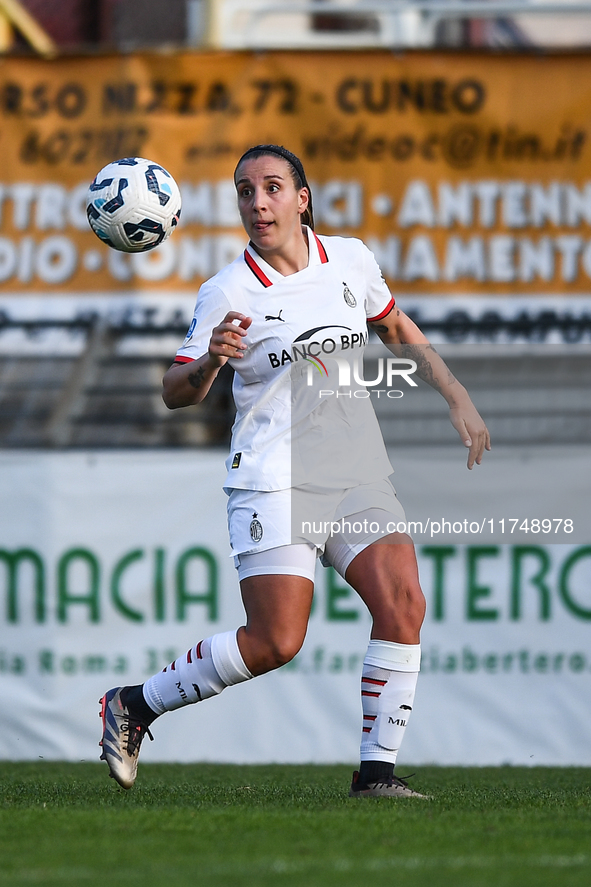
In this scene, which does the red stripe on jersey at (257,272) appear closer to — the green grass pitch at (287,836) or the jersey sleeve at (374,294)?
the jersey sleeve at (374,294)

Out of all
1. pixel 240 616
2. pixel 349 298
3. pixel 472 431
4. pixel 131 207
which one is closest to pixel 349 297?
pixel 349 298

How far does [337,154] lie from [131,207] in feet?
11.8

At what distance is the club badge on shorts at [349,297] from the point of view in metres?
4.63

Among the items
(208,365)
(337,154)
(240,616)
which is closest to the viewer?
(208,365)

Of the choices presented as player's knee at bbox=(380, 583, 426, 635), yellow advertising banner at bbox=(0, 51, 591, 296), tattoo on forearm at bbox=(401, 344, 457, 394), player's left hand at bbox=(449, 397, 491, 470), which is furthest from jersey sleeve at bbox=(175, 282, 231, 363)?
yellow advertising banner at bbox=(0, 51, 591, 296)

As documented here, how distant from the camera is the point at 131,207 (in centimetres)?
499

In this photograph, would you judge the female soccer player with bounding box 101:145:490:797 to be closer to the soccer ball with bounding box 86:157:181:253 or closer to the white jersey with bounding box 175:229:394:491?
the white jersey with bounding box 175:229:394:491

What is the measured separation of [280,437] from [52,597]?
3.11 metres

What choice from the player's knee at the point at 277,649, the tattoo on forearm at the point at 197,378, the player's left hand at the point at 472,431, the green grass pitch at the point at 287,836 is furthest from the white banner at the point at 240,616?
the tattoo on forearm at the point at 197,378

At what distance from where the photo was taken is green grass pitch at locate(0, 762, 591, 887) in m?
3.14

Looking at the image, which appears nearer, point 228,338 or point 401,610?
point 228,338

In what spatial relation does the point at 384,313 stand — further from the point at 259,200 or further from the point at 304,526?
the point at 304,526

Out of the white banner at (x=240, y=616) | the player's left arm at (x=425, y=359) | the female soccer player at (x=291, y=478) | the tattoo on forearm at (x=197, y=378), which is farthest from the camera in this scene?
the white banner at (x=240, y=616)

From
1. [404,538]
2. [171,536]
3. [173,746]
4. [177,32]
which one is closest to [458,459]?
[171,536]
